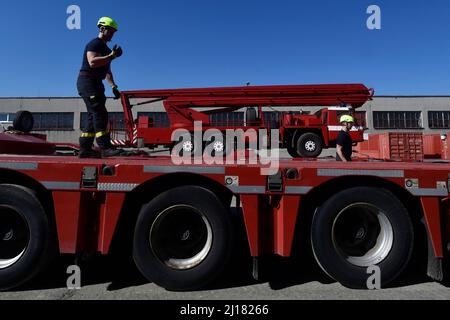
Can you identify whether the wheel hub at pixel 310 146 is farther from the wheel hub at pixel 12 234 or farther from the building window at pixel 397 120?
the building window at pixel 397 120

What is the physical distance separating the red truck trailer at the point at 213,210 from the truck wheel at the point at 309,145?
10.2 metres

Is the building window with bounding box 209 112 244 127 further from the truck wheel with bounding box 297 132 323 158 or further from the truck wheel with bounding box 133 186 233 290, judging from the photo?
the truck wheel with bounding box 133 186 233 290

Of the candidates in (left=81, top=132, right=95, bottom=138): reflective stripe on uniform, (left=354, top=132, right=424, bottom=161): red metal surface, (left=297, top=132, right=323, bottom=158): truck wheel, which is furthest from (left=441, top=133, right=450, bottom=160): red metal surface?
(left=81, top=132, right=95, bottom=138): reflective stripe on uniform

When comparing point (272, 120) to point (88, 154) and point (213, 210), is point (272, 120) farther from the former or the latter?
point (213, 210)

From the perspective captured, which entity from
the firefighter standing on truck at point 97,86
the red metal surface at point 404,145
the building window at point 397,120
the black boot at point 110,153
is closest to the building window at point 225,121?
the firefighter standing on truck at point 97,86

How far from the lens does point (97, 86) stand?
12.6ft

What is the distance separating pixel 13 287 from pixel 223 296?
2095 millimetres

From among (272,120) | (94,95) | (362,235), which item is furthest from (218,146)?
(362,235)

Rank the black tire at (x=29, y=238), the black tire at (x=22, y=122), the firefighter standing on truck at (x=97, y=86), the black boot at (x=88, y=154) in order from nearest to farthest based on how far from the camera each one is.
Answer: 1. the black tire at (x=29, y=238)
2. the black boot at (x=88, y=154)
3. the firefighter standing on truck at (x=97, y=86)
4. the black tire at (x=22, y=122)

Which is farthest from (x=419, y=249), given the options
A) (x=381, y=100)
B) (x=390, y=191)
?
(x=381, y=100)

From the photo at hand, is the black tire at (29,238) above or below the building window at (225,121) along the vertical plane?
below

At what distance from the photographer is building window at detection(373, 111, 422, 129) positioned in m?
30.3

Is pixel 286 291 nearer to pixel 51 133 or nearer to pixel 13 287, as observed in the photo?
pixel 13 287

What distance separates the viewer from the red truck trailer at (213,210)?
3.01 meters
